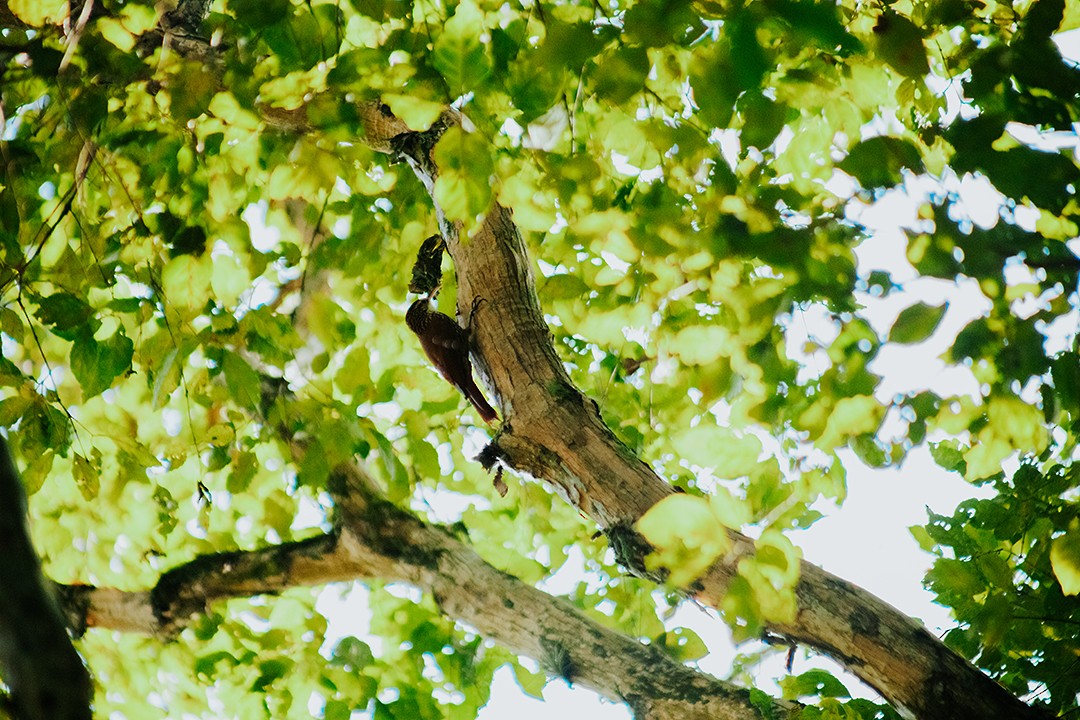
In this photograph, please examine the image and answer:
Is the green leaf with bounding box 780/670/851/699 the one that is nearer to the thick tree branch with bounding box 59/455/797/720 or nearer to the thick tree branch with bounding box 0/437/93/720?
the thick tree branch with bounding box 59/455/797/720

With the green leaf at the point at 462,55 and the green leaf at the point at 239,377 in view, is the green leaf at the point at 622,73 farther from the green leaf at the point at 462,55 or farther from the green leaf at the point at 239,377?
the green leaf at the point at 239,377

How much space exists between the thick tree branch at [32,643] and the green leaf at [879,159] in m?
1.15

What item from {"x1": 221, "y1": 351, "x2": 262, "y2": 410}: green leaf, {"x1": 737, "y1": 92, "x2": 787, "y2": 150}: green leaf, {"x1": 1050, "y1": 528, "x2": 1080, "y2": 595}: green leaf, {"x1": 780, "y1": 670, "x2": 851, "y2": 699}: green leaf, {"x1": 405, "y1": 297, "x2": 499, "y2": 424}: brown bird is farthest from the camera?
{"x1": 405, "y1": 297, "x2": 499, "y2": 424}: brown bird

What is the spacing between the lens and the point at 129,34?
163 cm

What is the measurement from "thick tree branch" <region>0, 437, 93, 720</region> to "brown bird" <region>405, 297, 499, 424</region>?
1.60 metres

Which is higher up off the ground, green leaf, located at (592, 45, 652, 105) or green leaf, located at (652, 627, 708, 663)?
green leaf, located at (592, 45, 652, 105)

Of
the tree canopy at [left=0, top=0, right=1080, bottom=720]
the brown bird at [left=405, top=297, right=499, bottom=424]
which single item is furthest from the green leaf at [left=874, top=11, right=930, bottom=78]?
the brown bird at [left=405, top=297, right=499, bottom=424]

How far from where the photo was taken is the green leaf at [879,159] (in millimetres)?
1188

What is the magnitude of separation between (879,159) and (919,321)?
262 mm

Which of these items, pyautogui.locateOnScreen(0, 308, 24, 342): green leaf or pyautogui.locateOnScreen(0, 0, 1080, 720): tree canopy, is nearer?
pyautogui.locateOnScreen(0, 0, 1080, 720): tree canopy

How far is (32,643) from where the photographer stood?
500 millimetres

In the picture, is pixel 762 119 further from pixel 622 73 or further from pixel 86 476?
pixel 86 476

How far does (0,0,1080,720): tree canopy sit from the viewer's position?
4.13 ft

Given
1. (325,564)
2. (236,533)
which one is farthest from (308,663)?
(236,533)
